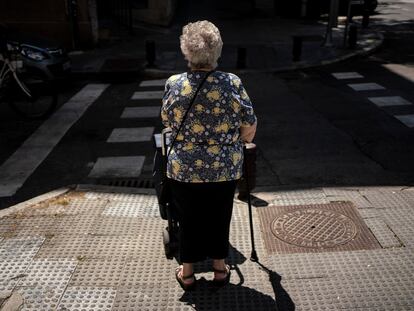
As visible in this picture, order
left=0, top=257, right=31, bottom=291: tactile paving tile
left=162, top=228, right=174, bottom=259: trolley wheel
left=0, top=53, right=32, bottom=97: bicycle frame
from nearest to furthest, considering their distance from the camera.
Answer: left=0, top=257, right=31, bottom=291: tactile paving tile, left=162, top=228, right=174, bottom=259: trolley wheel, left=0, top=53, right=32, bottom=97: bicycle frame

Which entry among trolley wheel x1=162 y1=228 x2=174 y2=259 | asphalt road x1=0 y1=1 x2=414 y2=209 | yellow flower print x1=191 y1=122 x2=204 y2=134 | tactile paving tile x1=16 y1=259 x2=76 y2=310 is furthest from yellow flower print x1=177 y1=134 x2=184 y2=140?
asphalt road x1=0 y1=1 x2=414 y2=209

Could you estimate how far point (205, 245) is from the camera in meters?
4.23

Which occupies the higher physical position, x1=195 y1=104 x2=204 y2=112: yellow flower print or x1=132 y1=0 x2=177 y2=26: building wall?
x1=195 y1=104 x2=204 y2=112: yellow flower print

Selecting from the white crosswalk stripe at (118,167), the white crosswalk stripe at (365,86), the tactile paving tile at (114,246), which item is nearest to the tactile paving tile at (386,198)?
the tactile paving tile at (114,246)

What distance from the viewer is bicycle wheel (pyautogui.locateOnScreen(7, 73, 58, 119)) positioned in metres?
9.66

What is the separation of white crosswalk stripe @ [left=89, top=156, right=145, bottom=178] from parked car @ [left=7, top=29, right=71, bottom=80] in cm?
465

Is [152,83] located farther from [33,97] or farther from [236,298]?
[236,298]

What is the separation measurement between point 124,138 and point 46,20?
9.10 m

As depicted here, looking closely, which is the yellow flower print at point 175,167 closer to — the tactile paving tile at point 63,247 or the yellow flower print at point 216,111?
the yellow flower print at point 216,111

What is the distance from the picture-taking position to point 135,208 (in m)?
5.95

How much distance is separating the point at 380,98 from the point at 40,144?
22.9 ft

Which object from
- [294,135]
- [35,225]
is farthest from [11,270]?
[294,135]

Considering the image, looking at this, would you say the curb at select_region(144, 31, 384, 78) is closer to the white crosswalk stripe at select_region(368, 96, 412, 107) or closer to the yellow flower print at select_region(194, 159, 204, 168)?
the white crosswalk stripe at select_region(368, 96, 412, 107)

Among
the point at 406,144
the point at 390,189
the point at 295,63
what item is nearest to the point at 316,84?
the point at 295,63
